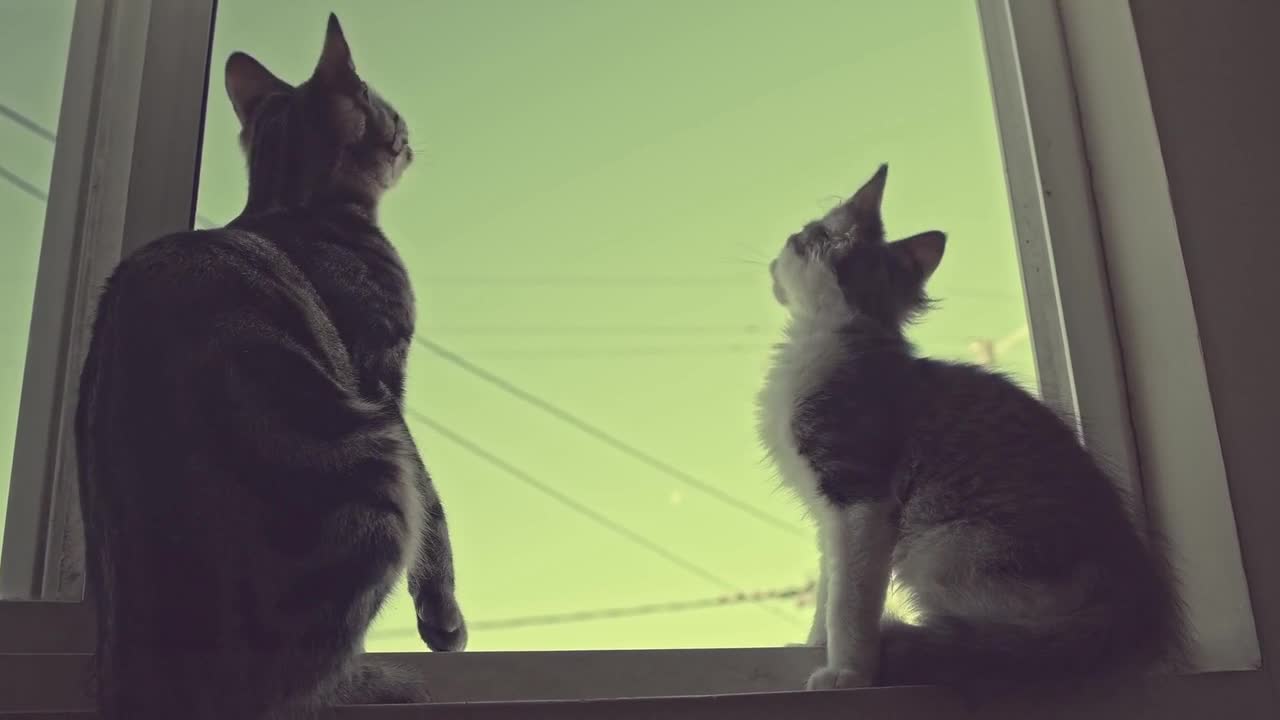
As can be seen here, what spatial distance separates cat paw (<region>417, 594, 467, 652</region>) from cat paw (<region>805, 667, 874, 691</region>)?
1.39ft

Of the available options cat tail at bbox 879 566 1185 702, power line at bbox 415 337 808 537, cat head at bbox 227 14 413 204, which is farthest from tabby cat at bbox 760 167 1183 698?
cat head at bbox 227 14 413 204

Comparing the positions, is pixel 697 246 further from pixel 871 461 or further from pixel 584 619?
pixel 584 619

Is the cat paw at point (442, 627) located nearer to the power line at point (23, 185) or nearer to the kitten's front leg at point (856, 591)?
the kitten's front leg at point (856, 591)

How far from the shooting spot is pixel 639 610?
130cm

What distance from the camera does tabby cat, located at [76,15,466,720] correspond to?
0.81 meters

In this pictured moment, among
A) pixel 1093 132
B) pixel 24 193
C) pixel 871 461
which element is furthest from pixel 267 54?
pixel 1093 132

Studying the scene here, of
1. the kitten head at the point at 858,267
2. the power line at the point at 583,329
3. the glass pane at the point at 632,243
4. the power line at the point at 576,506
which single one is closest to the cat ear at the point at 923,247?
the kitten head at the point at 858,267

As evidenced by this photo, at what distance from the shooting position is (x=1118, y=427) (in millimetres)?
1436

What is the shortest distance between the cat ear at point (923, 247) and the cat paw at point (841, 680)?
0.65 meters

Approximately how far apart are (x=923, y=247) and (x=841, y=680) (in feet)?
2.26

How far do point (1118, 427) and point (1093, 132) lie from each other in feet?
1.62

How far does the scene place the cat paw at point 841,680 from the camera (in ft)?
3.54

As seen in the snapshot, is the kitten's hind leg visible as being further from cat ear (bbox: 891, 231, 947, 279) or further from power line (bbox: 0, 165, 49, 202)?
cat ear (bbox: 891, 231, 947, 279)

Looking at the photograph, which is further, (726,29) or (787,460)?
(726,29)
